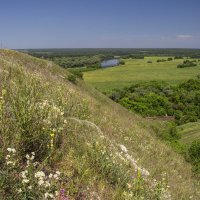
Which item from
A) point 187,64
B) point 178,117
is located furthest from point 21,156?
point 187,64

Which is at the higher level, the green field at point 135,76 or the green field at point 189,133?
the green field at point 135,76

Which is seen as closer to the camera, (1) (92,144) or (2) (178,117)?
(1) (92,144)

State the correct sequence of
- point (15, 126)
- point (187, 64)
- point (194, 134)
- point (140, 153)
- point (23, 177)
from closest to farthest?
1. point (23, 177)
2. point (15, 126)
3. point (140, 153)
4. point (194, 134)
5. point (187, 64)

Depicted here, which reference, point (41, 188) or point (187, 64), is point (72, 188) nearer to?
point (41, 188)

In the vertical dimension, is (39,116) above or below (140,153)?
above

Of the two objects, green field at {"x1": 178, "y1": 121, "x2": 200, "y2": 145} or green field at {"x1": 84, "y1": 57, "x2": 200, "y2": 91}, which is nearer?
green field at {"x1": 178, "y1": 121, "x2": 200, "y2": 145}

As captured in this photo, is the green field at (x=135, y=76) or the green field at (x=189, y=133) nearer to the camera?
the green field at (x=189, y=133)

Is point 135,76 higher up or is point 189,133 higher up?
point 135,76

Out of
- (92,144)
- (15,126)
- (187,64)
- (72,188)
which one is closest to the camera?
(72,188)

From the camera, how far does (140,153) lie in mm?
7707

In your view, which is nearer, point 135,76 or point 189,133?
point 189,133

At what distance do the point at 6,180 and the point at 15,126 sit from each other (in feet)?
3.16

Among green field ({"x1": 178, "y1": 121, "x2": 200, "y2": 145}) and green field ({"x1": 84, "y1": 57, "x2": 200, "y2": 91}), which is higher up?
green field ({"x1": 84, "y1": 57, "x2": 200, "y2": 91})

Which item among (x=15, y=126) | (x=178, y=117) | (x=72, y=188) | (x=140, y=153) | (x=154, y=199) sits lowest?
(x=178, y=117)
